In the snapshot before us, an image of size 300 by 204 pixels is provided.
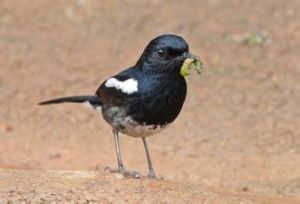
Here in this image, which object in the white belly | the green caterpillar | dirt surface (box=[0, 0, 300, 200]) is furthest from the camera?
dirt surface (box=[0, 0, 300, 200])

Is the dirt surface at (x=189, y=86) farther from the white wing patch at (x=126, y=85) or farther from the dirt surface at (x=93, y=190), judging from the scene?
the dirt surface at (x=93, y=190)

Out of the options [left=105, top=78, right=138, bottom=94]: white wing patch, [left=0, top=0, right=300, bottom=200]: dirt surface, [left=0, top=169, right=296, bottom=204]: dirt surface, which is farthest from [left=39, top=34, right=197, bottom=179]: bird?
[left=0, top=0, right=300, bottom=200]: dirt surface

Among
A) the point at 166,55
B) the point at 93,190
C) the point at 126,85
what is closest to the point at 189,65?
the point at 166,55

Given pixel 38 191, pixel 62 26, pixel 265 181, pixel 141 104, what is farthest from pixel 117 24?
pixel 38 191

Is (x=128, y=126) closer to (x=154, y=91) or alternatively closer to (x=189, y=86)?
(x=154, y=91)

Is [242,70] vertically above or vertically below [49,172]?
above

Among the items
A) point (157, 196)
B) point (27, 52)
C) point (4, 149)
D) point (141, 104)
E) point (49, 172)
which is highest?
point (27, 52)

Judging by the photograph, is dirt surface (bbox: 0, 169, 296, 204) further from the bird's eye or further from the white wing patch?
the bird's eye

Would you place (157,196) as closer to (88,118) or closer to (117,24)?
(88,118)
